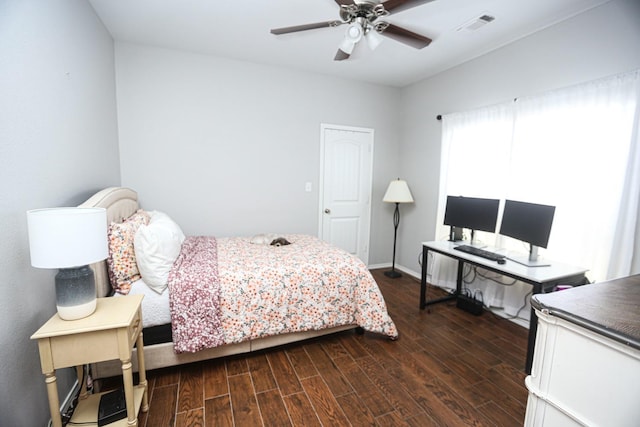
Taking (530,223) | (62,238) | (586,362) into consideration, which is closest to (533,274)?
(530,223)

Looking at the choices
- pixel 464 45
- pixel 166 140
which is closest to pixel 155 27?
pixel 166 140

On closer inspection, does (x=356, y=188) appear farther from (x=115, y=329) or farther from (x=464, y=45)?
(x=115, y=329)

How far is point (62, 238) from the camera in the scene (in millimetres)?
1176

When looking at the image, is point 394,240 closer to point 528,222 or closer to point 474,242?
point 474,242

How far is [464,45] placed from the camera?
9.49ft

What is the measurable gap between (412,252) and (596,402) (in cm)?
326

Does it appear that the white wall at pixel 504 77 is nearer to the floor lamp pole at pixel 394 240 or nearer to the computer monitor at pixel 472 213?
the floor lamp pole at pixel 394 240

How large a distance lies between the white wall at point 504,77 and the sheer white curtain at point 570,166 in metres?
0.15

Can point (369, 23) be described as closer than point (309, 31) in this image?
Yes

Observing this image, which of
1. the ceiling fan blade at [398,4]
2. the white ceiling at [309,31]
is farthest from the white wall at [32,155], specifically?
the ceiling fan blade at [398,4]

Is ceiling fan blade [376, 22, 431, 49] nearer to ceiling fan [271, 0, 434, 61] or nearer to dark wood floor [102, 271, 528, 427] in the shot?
ceiling fan [271, 0, 434, 61]

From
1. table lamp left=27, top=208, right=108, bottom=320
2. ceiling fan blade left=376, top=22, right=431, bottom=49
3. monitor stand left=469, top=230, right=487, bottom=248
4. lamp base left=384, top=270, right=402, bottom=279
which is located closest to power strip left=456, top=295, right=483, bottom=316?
monitor stand left=469, top=230, right=487, bottom=248

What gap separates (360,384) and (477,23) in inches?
119

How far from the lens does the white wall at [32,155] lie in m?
1.24
